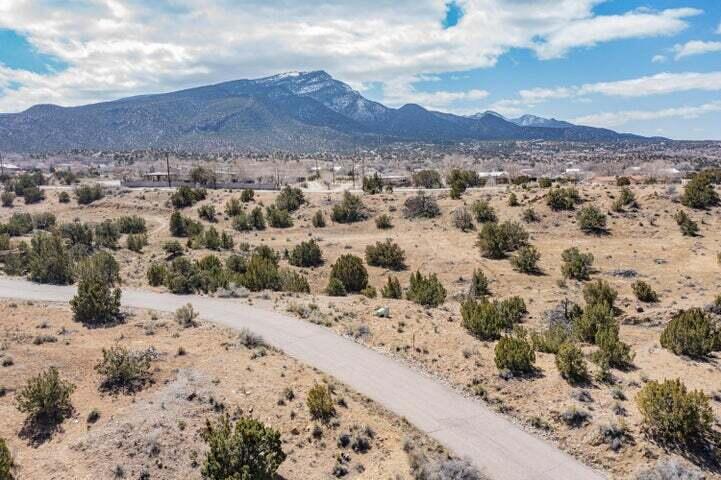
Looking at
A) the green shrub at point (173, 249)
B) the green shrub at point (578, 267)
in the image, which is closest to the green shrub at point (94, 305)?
the green shrub at point (173, 249)

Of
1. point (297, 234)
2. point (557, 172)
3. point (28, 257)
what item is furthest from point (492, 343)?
point (557, 172)

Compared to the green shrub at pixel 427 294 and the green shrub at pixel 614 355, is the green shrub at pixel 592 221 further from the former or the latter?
the green shrub at pixel 614 355

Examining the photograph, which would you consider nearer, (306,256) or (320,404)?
(320,404)

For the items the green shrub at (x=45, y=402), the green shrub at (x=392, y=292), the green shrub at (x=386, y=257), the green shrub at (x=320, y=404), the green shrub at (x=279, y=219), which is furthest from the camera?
the green shrub at (x=279, y=219)

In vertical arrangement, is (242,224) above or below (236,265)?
below

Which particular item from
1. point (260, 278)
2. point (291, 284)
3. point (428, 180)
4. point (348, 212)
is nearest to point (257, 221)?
point (348, 212)

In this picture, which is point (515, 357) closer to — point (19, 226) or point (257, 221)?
point (257, 221)

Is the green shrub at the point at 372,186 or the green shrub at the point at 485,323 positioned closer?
the green shrub at the point at 485,323
